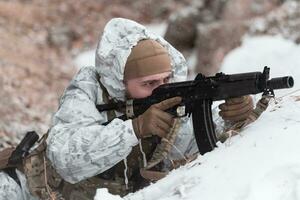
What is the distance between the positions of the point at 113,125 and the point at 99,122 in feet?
0.78

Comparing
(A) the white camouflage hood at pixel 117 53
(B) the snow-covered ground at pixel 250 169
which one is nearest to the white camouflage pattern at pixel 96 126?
(A) the white camouflage hood at pixel 117 53

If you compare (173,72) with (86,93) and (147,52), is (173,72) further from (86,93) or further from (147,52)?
(86,93)

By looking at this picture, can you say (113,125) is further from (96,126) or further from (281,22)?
(281,22)

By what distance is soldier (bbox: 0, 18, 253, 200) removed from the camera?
3.85 m

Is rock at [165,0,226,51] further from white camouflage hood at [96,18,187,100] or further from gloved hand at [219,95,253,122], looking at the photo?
gloved hand at [219,95,253,122]

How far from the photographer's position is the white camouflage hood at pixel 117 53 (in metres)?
4.13

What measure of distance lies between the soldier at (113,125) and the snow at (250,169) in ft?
0.75

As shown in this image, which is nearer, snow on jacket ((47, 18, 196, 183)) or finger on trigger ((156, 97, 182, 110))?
finger on trigger ((156, 97, 182, 110))

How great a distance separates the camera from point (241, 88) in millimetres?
3482

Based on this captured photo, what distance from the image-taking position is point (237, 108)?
11.9ft

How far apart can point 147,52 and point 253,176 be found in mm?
1326

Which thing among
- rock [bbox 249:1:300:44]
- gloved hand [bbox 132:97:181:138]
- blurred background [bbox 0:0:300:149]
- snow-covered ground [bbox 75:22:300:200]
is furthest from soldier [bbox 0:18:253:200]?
rock [bbox 249:1:300:44]

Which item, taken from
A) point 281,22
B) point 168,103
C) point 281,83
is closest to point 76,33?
point 281,22

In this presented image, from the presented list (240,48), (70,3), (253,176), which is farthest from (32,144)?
(70,3)
